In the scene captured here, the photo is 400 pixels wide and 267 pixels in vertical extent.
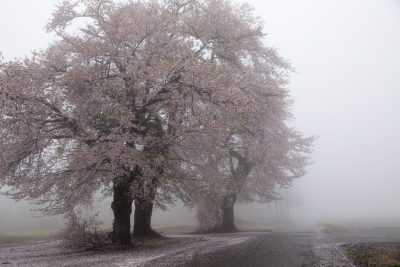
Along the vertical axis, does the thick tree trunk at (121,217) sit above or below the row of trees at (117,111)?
below

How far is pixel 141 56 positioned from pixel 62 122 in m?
6.68

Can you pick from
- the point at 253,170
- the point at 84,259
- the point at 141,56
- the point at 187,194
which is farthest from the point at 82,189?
the point at 253,170

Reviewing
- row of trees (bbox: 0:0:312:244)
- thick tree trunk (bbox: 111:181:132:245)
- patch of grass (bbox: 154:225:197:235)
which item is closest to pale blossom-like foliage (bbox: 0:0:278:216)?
row of trees (bbox: 0:0:312:244)

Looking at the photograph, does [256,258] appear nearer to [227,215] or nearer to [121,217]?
[121,217]

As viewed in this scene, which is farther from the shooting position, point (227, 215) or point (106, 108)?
point (227, 215)

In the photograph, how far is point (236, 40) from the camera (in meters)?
30.6

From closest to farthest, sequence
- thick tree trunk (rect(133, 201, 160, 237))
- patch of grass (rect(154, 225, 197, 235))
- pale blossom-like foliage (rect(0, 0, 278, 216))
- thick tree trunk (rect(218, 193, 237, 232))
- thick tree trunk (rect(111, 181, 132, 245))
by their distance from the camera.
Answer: pale blossom-like foliage (rect(0, 0, 278, 216)), thick tree trunk (rect(111, 181, 132, 245)), thick tree trunk (rect(133, 201, 160, 237)), thick tree trunk (rect(218, 193, 237, 232)), patch of grass (rect(154, 225, 197, 235))

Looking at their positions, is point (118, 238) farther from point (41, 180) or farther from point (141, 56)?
point (141, 56)

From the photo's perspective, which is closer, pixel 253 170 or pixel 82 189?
pixel 82 189

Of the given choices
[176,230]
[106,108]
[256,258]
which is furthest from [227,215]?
[256,258]

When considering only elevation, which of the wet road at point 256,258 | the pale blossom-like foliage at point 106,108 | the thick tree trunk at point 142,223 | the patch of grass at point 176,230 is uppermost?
the pale blossom-like foliage at point 106,108

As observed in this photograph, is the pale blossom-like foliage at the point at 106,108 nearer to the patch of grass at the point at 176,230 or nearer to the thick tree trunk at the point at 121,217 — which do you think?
the thick tree trunk at the point at 121,217

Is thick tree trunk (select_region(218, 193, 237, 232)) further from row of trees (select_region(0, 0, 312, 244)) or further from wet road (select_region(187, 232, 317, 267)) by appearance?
wet road (select_region(187, 232, 317, 267))

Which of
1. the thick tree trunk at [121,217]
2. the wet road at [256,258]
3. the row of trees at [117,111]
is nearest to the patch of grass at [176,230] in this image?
the thick tree trunk at [121,217]
